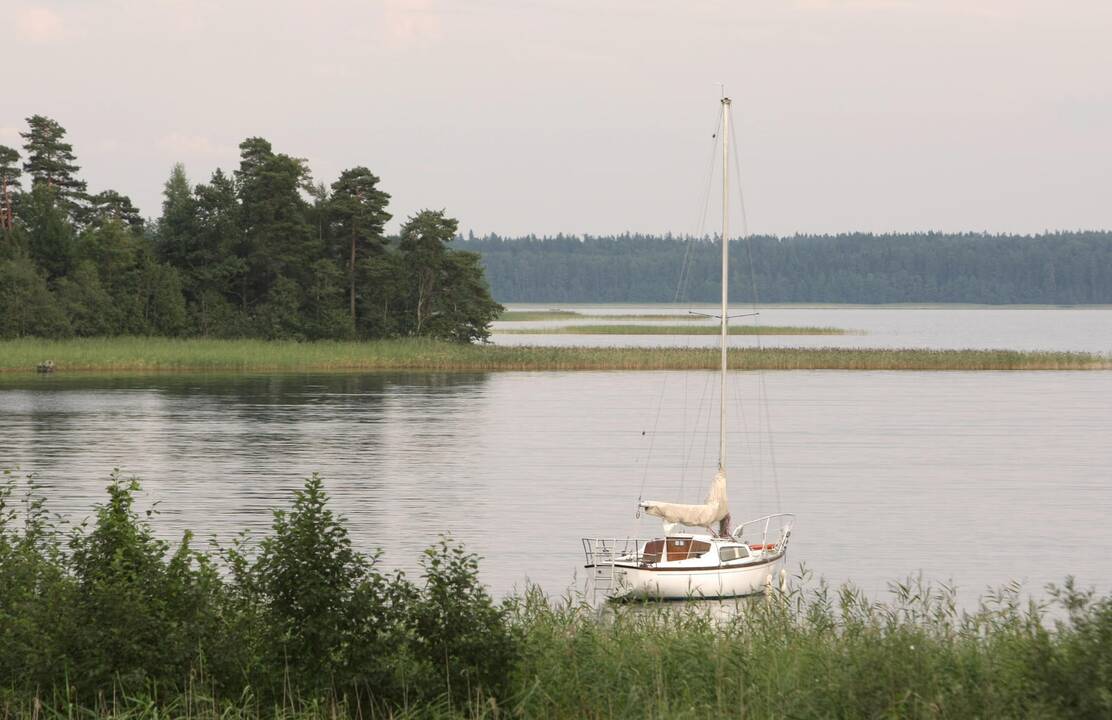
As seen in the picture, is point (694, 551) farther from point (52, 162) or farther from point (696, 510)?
point (52, 162)

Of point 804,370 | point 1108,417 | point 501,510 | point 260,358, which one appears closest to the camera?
point 501,510

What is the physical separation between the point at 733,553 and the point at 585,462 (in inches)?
900

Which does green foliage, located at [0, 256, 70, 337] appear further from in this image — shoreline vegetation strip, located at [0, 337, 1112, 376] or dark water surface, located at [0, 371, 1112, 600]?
dark water surface, located at [0, 371, 1112, 600]

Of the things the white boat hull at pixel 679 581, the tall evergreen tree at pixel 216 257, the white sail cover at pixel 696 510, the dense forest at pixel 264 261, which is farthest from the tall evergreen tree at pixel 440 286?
the white boat hull at pixel 679 581

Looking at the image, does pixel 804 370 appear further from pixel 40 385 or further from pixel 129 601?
pixel 129 601

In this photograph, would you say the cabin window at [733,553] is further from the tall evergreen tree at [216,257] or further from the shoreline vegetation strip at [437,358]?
the tall evergreen tree at [216,257]

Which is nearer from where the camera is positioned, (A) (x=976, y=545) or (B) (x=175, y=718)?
(B) (x=175, y=718)

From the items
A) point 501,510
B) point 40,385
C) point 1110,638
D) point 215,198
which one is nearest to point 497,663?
point 1110,638

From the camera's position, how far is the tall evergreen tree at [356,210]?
109125 millimetres

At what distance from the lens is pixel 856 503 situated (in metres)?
39.4

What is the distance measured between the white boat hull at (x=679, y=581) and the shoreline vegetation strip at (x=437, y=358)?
68.8 meters

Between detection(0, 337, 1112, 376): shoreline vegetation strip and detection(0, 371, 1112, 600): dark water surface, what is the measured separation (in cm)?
671

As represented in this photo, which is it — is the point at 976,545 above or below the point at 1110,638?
below

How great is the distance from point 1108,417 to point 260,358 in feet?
178
